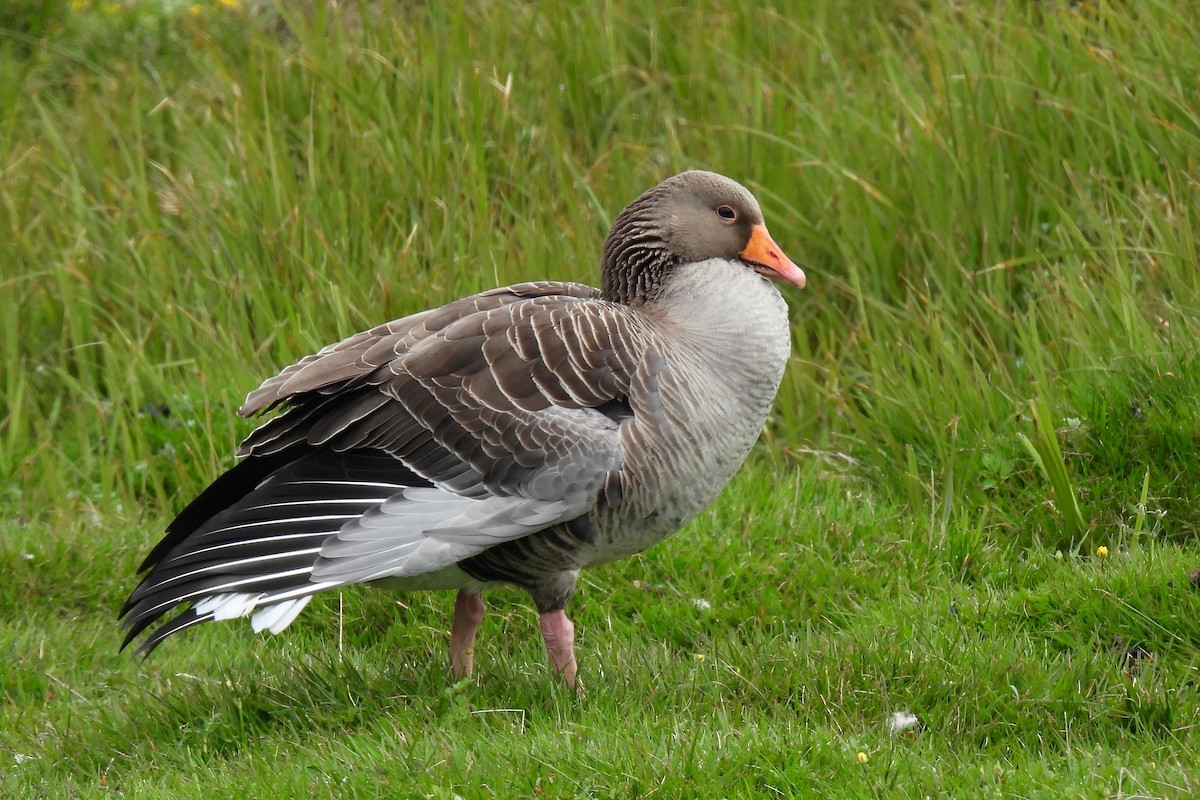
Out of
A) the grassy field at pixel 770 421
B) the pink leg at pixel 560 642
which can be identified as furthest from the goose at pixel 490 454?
the grassy field at pixel 770 421

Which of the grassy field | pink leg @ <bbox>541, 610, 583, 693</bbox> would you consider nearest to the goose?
pink leg @ <bbox>541, 610, 583, 693</bbox>

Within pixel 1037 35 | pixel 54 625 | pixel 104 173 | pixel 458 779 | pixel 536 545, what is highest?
pixel 1037 35

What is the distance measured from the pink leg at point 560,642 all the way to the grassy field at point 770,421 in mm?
66

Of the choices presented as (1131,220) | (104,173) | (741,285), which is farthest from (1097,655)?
(104,173)

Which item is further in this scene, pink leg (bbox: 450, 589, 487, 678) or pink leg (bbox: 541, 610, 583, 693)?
pink leg (bbox: 450, 589, 487, 678)

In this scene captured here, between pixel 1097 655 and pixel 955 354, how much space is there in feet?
5.52

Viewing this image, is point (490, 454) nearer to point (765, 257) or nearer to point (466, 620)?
point (466, 620)

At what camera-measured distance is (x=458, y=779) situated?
141 inches

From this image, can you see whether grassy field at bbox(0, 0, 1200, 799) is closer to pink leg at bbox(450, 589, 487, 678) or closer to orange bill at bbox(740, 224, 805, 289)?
pink leg at bbox(450, 589, 487, 678)

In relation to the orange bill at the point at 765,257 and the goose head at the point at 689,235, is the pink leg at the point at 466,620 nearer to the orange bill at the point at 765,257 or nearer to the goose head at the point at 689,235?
the goose head at the point at 689,235

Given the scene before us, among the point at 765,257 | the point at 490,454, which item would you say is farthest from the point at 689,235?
the point at 490,454

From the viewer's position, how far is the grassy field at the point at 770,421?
3.93m

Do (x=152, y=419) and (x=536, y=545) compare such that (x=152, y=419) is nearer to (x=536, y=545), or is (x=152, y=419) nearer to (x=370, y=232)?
(x=370, y=232)

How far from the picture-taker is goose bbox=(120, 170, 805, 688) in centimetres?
404
